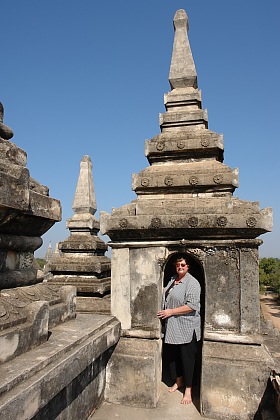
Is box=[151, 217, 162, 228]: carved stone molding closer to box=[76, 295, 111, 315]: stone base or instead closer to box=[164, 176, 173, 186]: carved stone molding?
box=[164, 176, 173, 186]: carved stone molding

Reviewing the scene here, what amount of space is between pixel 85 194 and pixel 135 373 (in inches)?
214

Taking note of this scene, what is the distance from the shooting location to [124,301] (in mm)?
4531

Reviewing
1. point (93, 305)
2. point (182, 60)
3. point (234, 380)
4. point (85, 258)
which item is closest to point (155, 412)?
point (234, 380)

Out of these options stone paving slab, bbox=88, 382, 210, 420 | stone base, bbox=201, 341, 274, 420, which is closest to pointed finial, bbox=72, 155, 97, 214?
stone paving slab, bbox=88, 382, 210, 420

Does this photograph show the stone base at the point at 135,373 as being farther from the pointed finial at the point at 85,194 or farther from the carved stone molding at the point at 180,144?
the pointed finial at the point at 85,194

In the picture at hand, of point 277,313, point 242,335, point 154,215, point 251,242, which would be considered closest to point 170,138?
point 154,215

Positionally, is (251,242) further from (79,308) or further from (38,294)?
(79,308)

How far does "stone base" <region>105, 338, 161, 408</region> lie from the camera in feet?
13.6

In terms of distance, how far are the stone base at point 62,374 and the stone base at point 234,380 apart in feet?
4.15

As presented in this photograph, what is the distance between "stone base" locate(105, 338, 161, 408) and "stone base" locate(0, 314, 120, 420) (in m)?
0.13

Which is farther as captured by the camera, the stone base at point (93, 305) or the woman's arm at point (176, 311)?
the stone base at point (93, 305)

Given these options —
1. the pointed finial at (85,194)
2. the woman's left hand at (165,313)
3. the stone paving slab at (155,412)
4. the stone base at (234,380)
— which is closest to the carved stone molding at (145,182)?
the woman's left hand at (165,313)

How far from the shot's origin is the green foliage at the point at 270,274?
38922mm

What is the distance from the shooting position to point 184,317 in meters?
4.29
